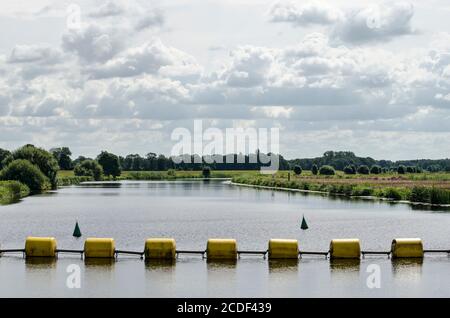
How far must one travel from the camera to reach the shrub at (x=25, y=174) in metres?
136

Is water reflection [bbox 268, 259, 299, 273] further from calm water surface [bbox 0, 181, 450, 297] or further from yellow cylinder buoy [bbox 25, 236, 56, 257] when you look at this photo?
yellow cylinder buoy [bbox 25, 236, 56, 257]

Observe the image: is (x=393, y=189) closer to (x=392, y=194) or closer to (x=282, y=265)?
(x=392, y=194)

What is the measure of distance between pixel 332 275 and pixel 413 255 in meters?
7.93

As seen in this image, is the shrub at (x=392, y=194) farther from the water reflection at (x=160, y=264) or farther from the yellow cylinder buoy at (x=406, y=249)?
the water reflection at (x=160, y=264)

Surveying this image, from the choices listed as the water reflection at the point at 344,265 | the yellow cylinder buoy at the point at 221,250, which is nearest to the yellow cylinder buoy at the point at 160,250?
the yellow cylinder buoy at the point at 221,250

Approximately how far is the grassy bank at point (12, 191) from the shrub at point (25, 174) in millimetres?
4764

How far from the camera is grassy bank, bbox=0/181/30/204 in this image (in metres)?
115

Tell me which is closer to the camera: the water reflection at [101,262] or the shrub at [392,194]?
the water reflection at [101,262]

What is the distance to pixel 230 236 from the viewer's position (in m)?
Result: 57.8

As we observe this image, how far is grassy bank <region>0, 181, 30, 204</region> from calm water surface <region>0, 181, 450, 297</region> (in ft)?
55.5

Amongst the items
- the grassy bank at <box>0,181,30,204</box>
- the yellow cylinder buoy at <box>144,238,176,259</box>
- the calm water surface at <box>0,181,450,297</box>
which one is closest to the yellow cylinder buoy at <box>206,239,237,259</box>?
the calm water surface at <box>0,181,450,297</box>
